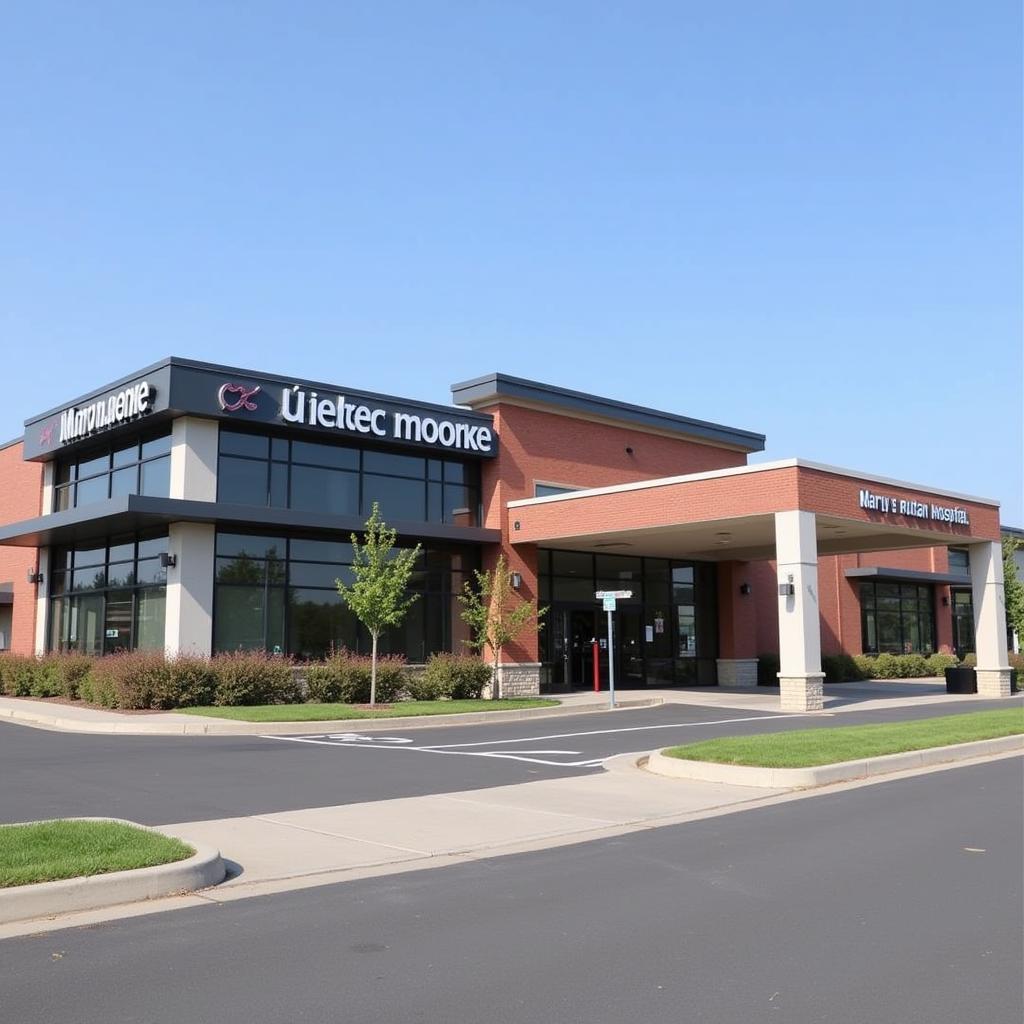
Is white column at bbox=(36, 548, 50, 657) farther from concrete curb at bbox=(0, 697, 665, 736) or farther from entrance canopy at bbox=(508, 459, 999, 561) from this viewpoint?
entrance canopy at bbox=(508, 459, 999, 561)

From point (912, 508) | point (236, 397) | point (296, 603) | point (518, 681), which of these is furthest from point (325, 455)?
point (912, 508)

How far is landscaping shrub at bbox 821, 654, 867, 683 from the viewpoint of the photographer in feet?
128

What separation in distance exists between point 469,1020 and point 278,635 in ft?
71.7

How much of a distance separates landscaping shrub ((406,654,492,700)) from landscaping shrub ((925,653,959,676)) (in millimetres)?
24673

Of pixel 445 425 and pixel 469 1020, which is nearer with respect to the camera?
pixel 469 1020

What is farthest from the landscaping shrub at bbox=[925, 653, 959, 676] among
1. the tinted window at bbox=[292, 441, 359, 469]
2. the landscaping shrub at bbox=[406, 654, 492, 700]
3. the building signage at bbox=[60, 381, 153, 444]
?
the building signage at bbox=[60, 381, 153, 444]

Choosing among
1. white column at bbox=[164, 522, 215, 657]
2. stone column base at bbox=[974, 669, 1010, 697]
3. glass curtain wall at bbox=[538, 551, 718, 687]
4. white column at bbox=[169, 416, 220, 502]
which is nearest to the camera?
white column at bbox=[164, 522, 215, 657]

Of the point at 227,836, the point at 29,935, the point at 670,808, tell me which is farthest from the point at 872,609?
the point at 29,935

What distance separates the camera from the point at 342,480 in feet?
91.5

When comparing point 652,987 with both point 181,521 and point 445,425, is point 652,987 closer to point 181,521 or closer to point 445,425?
point 181,521

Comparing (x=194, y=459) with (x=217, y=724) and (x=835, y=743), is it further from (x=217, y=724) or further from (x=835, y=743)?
(x=835, y=743)

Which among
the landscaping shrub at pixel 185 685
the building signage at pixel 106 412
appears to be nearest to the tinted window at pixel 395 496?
the building signage at pixel 106 412

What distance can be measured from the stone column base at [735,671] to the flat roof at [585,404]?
7524mm

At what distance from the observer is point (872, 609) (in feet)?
150
